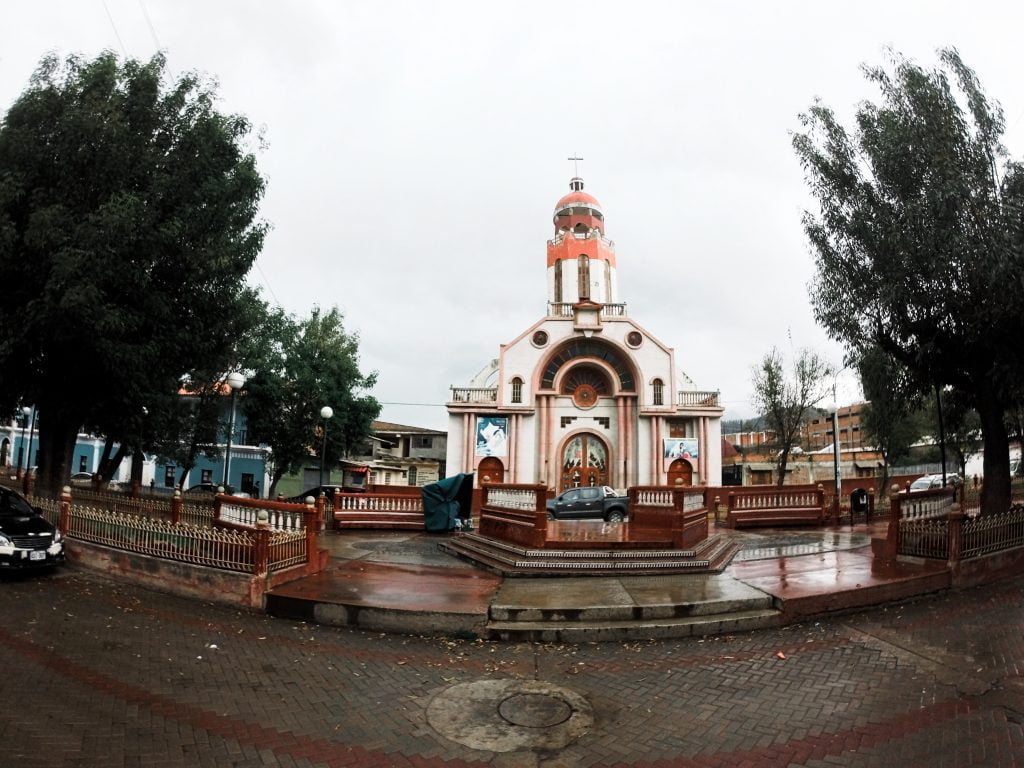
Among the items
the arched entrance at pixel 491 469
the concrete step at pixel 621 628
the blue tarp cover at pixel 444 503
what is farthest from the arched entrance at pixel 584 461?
the concrete step at pixel 621 628

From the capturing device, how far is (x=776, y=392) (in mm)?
31828

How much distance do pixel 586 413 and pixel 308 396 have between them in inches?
602

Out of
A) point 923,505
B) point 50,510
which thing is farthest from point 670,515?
point 50,510

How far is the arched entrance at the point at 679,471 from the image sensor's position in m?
33.1

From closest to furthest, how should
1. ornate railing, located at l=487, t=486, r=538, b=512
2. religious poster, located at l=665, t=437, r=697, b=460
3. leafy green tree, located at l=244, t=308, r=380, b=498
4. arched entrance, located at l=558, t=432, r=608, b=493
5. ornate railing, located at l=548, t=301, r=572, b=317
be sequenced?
ornate railing, located at l=487, t=486, r=538, b=512 → leafy green tree, located at l=244, t=308, r=380, b=498 → religious poster, located at l=665, t=437, r=697, b=460 → arched entrance, located at l=558, t=432, r=608, b=493 → ornate railing, located at l=548, t=301, r=572, b=317

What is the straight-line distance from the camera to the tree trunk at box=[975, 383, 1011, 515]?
11992mm

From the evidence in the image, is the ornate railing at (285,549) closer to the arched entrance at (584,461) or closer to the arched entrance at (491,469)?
the arched entrance at (491,469)

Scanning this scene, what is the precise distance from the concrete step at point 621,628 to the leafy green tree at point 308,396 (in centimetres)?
2196

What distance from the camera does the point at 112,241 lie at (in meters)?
11.8

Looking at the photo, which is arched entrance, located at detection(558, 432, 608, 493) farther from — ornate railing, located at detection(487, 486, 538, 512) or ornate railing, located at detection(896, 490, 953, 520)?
ornate railing, located at detection(896, 490, 953, 520)

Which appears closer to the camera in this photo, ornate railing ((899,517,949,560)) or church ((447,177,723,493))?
ornate railing ((899,517,949,560))

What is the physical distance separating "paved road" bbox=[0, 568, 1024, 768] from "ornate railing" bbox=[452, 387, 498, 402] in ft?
87.1

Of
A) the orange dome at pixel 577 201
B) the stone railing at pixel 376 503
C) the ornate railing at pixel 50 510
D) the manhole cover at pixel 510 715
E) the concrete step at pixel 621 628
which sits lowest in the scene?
the manhole cover at pixel 510 715

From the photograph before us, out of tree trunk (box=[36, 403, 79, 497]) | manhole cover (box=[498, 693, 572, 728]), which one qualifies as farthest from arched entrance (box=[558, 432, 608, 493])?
manhole cover (box=[498, 693, 572, 728])
